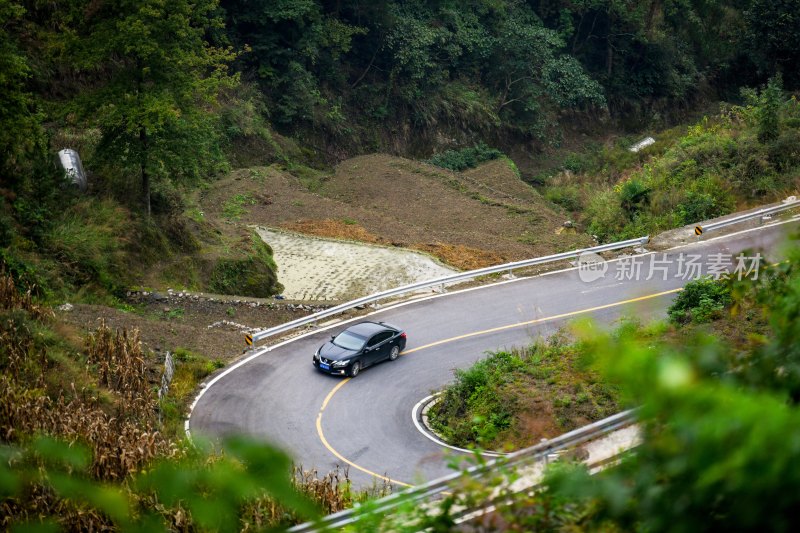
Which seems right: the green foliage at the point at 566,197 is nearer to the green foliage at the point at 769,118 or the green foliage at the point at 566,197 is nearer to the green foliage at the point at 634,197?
the green foliage at the point at 634,197

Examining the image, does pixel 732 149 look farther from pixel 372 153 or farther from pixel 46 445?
pixel 46 445

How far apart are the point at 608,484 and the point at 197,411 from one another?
50.4 feet

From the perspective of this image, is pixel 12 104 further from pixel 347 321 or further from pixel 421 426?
pixel 421 426

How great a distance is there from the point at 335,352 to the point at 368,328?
1186 millimetres

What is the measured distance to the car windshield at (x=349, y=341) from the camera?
20359 mm

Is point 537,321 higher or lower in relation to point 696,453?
lower

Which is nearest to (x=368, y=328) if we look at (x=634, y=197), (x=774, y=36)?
(x=634, y=197)

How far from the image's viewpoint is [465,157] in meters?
49.8

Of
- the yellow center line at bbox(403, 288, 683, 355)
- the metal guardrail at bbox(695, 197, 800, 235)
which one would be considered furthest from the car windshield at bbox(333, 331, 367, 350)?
the metal guardrail at bbox(695, 197, 800, 235)

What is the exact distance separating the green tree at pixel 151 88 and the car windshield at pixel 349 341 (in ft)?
27.9

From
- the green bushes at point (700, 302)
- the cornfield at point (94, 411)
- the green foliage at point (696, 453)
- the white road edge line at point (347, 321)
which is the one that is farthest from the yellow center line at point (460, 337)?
the green foliage at point (696, 453)

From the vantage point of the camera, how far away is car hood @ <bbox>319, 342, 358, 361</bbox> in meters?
20.0

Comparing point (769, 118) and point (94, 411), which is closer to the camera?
point (94, 411)

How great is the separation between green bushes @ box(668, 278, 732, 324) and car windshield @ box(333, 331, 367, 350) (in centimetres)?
770
